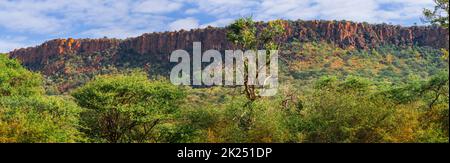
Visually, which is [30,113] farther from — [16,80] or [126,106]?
[16,80]

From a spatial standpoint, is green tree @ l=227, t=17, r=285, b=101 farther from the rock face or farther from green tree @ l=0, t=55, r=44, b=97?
the rock face

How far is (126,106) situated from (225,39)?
8861 cm

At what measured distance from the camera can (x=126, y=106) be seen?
103 ft

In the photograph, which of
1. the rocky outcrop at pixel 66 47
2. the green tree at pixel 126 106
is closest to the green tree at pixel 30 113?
the green tree at pixel 126 106

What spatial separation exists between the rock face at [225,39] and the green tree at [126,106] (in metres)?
69.0

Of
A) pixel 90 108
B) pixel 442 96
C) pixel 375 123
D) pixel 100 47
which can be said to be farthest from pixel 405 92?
pixel 100 47

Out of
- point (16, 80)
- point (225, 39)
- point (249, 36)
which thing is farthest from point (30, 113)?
point (225, 39)

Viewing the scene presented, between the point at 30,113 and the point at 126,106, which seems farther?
the point at 126,106

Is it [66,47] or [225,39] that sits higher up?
[225,39]

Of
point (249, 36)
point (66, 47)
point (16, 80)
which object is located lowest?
point (16, 80)

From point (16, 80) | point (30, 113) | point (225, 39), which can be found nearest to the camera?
point (30, 113)

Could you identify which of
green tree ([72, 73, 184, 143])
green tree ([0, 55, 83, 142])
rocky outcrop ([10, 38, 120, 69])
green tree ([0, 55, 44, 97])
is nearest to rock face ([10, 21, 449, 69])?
rocky outcrop ([10, 38, 120, 69])

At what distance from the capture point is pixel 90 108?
1294 inches

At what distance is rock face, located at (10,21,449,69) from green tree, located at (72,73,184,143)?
226 feet
